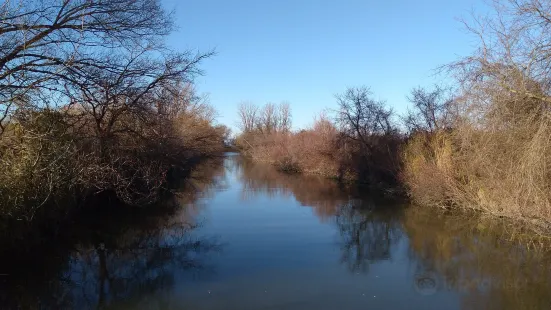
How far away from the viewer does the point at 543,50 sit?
8055 mm

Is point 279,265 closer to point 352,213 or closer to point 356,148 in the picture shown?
point 352,213

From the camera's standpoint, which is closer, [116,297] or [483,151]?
[116,297]

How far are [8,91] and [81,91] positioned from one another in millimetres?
3079

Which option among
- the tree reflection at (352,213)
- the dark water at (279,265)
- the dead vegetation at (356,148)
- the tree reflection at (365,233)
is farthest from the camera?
the dead vegetation at (356,148)

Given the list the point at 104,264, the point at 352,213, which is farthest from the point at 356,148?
the point at 104,264

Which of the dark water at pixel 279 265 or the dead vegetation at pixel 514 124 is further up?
the dead vegetation at pixel 514 124

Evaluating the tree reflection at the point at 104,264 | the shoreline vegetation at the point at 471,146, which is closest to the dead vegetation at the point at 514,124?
the shoreline vegetation at the point at 471,146

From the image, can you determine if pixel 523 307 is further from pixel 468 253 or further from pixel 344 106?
pixel 344 106

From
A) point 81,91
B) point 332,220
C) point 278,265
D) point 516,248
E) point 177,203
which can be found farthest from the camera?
point 177,203

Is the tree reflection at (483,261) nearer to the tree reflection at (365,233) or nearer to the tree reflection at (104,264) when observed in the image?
the tree reflection at (365,233)

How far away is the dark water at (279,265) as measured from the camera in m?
6.79

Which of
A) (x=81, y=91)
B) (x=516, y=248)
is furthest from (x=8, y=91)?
(x=516, y=248)

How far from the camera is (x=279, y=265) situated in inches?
335

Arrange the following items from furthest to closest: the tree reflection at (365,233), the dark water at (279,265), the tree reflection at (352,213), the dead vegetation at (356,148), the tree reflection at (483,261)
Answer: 1. the dead vegetation at (356,148)
2. the tree reflection at (352,213)
3. the tree reflection at (365,233)
4. the tree reflection at (483,261)
5. the dark water at (279,265)
